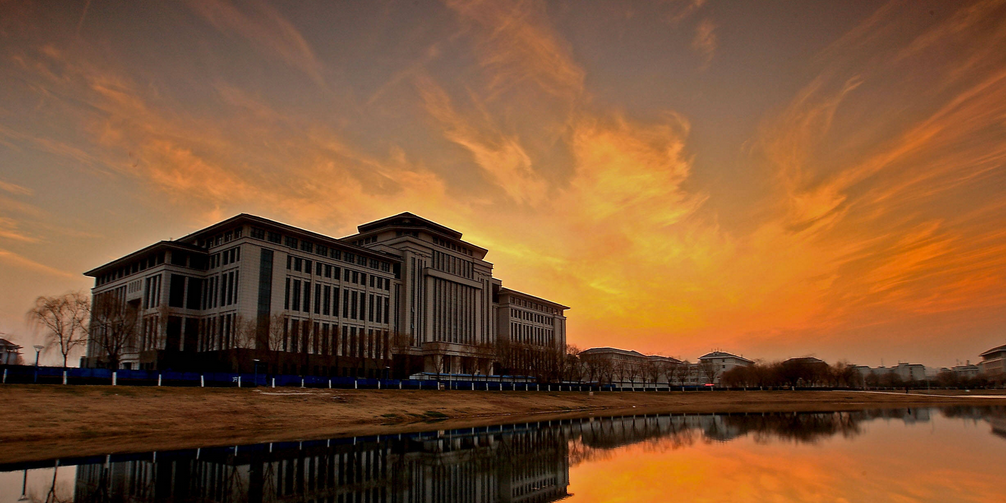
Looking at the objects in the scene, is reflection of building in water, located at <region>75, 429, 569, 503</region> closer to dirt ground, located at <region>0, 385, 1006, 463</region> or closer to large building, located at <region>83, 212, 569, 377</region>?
dirt ground, located at <region>0, 385, 1006, 463</region>

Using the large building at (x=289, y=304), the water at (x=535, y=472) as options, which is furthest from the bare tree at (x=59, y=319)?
the water at (x=535, y=472)

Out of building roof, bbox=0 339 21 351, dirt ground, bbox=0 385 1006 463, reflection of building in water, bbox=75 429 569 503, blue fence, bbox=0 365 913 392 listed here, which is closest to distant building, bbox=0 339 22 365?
building roof, bbox=0 339 21 351

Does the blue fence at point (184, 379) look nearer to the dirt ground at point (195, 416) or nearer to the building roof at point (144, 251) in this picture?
the dirt ground at point (195, 416)

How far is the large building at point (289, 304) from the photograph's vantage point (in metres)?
80.9

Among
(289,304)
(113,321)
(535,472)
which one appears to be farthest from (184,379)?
(535,472)

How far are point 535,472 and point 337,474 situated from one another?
23.4 ft

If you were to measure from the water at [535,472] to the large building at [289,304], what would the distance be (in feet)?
165

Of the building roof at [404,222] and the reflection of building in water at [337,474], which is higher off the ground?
the building roof at [404,222]

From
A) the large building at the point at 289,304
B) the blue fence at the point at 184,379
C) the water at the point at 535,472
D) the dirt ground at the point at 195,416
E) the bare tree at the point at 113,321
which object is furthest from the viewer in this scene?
the large building at the point at 289,304

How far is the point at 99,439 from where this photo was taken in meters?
30.8

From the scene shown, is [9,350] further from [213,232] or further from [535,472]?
[535,472]

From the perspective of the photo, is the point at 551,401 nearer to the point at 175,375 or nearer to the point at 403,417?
the point at 403,417

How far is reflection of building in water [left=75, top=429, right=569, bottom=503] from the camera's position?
17.3 metres

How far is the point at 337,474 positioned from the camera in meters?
21.0
